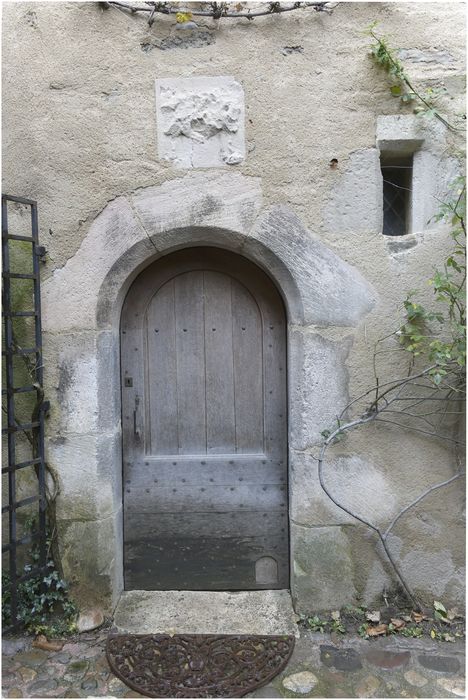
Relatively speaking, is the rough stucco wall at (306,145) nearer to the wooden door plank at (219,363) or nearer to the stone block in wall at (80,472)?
the wooden door plank at (219,363)

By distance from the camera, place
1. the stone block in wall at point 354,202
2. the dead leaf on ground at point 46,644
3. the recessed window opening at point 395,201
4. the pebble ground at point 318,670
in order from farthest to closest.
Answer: the recessed window opening at point 395,201, the stone block in wall at point 354,202, the dead leaf on ground at point 46,644, the pebble ground at point 318,670

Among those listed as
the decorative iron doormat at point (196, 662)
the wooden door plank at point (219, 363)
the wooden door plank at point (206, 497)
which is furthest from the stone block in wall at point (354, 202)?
the decorative iron doormat at point (196, 662)

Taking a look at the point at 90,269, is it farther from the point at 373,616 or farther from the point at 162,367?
the point at 373,616

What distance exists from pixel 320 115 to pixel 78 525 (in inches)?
93.1

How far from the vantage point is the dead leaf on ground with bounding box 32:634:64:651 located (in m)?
2.09

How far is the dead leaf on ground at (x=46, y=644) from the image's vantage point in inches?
82.2

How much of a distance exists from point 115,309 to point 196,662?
168 centimetres

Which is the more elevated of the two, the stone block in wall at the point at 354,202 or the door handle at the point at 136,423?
the stone block in wall at the point at 354,202

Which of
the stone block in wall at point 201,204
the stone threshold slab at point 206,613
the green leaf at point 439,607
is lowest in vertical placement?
the stone threshold slab at point 206,613

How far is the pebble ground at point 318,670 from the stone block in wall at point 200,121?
233 centimetres

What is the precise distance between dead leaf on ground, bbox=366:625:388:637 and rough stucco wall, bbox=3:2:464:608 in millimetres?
143

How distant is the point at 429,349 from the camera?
2.17m

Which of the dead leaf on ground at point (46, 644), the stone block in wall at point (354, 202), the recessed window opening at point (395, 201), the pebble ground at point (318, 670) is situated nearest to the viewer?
the pebble ground at point (318, 670)

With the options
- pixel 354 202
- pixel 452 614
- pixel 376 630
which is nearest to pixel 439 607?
pixel 452 614
